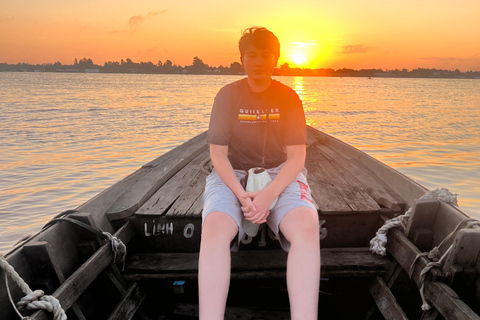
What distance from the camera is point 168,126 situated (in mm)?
17500

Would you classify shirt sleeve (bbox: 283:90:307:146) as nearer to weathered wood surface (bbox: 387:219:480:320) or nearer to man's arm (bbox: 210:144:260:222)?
man's arm (bbox: 210:144:260:222)

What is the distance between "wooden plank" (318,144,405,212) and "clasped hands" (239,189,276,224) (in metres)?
1.40

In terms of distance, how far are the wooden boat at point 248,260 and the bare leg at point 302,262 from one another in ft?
2.10

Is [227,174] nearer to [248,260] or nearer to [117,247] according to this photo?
[248,260]

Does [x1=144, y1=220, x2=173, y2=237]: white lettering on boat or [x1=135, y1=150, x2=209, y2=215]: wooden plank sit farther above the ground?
[x1=135, y1=150, x2=209, y2=215]: wooden plank

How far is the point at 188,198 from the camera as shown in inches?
129

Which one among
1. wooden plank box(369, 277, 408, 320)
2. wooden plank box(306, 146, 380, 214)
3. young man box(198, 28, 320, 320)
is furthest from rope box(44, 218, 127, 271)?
wooden plank box(369, 277, 408, 320)

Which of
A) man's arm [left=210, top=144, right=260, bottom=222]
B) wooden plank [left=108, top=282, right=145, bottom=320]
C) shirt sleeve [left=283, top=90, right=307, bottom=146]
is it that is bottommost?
wooden plank [left=108, top=282, right=145, bottom=320]

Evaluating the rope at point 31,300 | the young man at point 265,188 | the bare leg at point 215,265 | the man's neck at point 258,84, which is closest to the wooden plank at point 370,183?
the young man at point 265,188

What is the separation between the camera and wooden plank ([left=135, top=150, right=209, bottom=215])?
297cm

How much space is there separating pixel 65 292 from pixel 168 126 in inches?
634

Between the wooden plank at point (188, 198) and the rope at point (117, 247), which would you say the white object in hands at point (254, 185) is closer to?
the wooden plank at point (188, 198)

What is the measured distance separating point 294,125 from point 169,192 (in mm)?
1633

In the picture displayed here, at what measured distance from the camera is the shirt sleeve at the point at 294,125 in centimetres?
255
